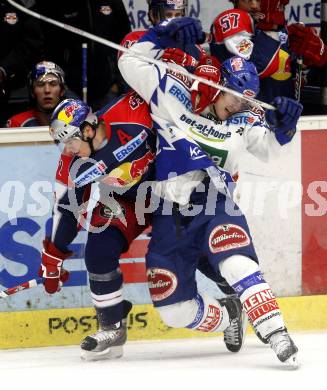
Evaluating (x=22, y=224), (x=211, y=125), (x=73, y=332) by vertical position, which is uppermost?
(x=211, y=125)

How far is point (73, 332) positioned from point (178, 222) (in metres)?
0.88

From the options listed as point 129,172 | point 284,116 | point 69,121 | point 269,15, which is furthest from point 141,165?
point 269,15

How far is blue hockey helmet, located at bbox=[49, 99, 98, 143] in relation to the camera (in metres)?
6.02

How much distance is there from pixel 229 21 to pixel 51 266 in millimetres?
1383

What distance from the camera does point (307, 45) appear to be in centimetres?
694

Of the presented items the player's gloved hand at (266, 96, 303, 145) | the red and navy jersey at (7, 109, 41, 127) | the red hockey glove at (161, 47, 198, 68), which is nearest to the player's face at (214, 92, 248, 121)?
the player's gloved hand at (266, 96, 303, 145)

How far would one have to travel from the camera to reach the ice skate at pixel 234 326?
6371 mm

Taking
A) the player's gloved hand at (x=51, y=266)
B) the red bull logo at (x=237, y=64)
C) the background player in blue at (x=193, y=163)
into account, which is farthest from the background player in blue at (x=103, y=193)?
the red bull logo at (x=237, y=64)

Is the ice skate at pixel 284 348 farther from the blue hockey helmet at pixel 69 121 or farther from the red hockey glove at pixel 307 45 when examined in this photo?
the red hockey glove at pixel 307 45

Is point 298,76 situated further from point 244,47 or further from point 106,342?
point 106,342

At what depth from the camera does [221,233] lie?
6035 millimetres

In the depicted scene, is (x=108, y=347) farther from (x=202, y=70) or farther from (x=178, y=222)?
(x=202, y=70)

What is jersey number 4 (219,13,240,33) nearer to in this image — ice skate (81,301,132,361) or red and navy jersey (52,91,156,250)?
red and navy jersey (52,91,156,250)

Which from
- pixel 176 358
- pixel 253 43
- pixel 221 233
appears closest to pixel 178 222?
pixel 221 233
